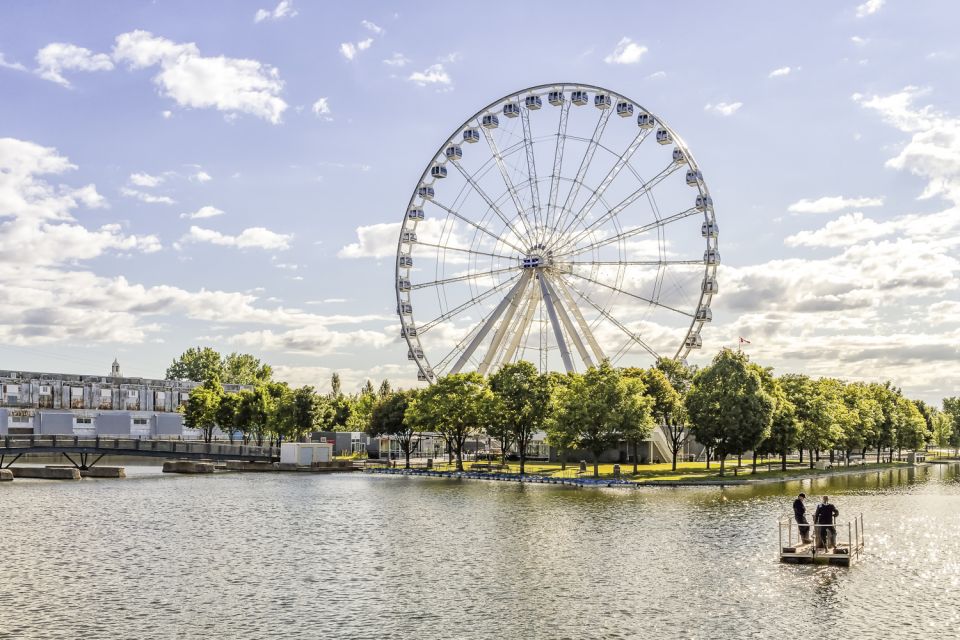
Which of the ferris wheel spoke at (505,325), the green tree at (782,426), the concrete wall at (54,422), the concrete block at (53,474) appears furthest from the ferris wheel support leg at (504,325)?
the concrete wall at (54,422)

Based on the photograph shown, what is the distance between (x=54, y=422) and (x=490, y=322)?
95234 mm

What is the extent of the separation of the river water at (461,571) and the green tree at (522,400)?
3601 cm

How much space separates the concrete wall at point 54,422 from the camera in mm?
171500

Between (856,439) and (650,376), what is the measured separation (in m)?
35.0

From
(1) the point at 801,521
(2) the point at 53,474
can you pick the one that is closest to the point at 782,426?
(1) the point at 801,521

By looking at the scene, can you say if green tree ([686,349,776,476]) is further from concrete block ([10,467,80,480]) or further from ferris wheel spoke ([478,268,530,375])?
concrete block ([10,467,80,480])

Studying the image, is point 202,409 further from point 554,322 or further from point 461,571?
point 461,571

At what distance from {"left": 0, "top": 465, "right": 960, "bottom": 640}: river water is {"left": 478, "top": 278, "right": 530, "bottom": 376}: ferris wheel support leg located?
42.1 metres

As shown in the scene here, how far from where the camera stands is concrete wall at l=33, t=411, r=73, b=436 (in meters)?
172

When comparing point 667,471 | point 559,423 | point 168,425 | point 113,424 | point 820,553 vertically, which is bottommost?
point 667,471

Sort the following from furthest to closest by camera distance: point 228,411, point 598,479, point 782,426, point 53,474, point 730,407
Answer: point 228,411, point 782,426, point 53,474, point 730,407, point 598,479

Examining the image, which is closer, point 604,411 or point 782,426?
point 604,411

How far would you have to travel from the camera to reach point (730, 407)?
338 ft

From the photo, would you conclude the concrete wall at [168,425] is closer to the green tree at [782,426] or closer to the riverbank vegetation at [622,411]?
the riverbank vegetation at [622,411]
